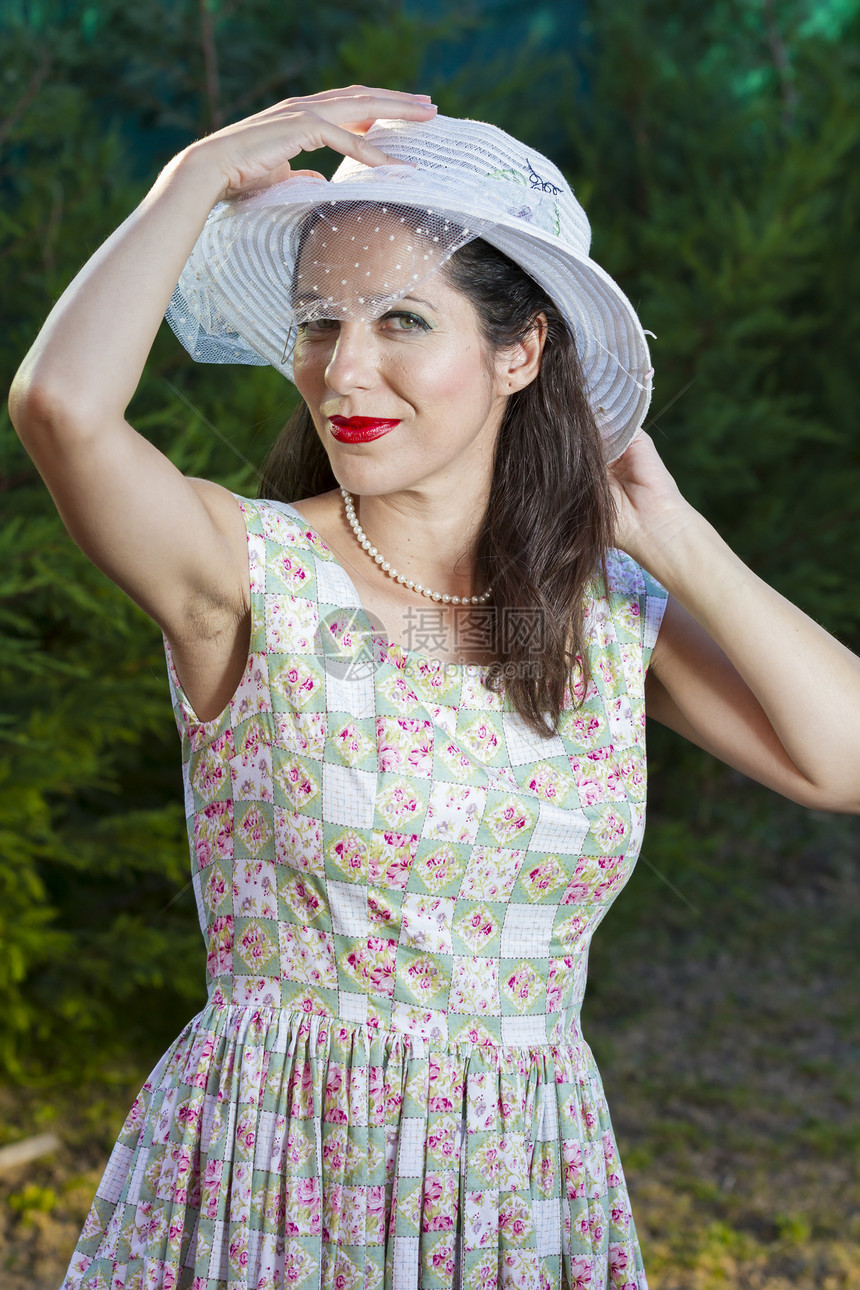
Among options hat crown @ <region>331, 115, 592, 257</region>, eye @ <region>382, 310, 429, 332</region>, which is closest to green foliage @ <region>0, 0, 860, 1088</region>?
eye @ <region>382, 310, 429, 332</region>

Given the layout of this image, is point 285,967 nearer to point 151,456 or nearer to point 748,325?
point 151,456

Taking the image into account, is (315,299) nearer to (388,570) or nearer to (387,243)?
(387,243)

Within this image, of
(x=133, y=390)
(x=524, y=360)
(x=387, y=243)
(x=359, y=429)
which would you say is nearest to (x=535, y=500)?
(x=524, y=360)

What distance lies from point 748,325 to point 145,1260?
11.7ft

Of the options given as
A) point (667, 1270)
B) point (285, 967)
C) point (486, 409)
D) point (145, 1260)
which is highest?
point (486, 409)

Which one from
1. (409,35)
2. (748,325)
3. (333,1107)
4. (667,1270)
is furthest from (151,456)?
(748,325)

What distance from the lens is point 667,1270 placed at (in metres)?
3.18

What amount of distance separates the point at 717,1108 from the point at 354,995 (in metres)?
2.94

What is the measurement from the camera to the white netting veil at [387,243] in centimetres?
145

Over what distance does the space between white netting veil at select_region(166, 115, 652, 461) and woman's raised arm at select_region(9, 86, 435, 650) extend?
2.3 inches

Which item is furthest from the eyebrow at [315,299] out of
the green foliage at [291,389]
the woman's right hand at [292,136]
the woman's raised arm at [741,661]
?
the green foliage at [291,389]

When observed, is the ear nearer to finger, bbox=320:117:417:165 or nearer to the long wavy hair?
the long wavy hair

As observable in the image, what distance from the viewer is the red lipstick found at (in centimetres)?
151

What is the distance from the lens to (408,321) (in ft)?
5.02
